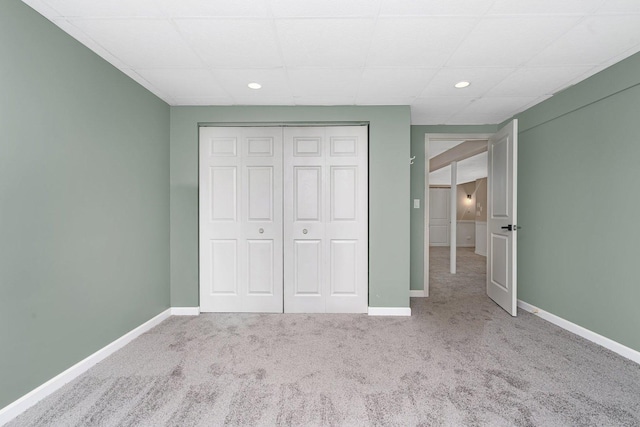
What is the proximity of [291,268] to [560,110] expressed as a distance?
337 centimetres

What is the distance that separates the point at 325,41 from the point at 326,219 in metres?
1.82

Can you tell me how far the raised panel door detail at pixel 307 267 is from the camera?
324 centimetres

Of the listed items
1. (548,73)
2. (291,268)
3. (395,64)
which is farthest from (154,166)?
(548,73)

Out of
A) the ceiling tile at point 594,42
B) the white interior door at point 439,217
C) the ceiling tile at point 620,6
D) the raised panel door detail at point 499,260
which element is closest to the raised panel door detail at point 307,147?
the ceiling tile at point 594,42

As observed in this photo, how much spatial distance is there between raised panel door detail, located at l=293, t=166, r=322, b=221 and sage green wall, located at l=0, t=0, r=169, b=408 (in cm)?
157

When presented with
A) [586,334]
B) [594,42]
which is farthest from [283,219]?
[586,334]

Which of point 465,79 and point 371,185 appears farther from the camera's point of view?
point 371,185

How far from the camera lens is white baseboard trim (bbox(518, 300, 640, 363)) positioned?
2.19m

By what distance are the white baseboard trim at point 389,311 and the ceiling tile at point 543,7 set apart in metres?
2.77

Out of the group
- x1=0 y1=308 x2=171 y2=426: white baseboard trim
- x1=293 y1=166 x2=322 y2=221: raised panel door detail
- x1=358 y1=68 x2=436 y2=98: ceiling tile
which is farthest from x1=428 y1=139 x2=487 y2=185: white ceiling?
x1=0 y1=308 x2=171 y2=426: white baseboard trim

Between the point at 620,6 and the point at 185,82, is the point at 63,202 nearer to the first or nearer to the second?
the point at 185,82

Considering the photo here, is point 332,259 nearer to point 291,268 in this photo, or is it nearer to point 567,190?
point 291,268

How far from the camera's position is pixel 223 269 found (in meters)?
3.24

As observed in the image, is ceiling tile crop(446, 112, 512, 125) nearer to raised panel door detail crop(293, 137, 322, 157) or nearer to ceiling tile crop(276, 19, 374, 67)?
raised panel door detail crop(293, 137, 322, 157)
